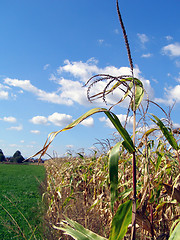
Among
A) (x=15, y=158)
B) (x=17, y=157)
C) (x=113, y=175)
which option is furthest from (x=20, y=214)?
(x=15, y=158)

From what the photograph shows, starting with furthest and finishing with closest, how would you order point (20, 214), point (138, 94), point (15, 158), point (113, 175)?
point (15, 158)
point (20, 214)
point (138, 94)
point (113, 175)

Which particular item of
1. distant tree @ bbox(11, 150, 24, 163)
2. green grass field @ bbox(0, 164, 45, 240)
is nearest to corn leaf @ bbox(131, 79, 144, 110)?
green grass field @ bbox(0, 164, 45, 240)

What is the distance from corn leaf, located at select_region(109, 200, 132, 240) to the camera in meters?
0.91

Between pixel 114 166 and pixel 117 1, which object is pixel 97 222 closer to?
pixel 114 166

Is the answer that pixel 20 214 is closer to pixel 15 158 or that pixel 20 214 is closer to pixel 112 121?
pixel 112 121

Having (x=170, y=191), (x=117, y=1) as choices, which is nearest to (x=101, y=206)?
(x=170, y=191)

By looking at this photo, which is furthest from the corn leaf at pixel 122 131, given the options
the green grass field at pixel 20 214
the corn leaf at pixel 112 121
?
the green grass field at pixel 20 214

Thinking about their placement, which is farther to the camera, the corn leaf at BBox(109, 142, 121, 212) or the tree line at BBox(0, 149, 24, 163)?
the tree line at BBox(0, 149, 24, 163)

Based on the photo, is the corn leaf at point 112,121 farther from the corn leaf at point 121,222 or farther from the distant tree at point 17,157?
the distant tree at point 17,157

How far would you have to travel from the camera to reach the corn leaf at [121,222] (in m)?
0.91

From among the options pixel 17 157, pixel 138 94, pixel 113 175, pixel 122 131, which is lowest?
pixel 113 175

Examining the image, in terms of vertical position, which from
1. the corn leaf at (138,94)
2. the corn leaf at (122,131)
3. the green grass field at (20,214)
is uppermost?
the corn leaf at (138,94)

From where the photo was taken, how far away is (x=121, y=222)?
92cm

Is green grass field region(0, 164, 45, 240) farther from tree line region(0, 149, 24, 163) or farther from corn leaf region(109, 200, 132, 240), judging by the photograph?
tree line region(0, 149, 24, 163)
